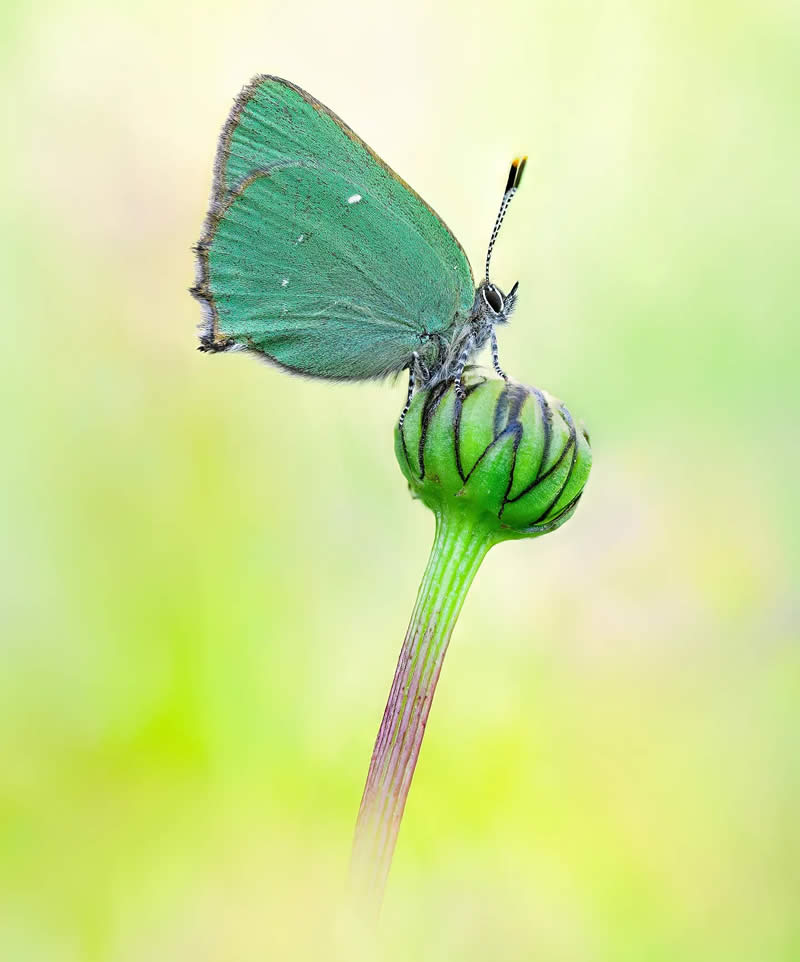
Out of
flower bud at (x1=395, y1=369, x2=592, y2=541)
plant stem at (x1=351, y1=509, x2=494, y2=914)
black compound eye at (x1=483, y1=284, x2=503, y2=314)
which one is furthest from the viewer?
black compound eye at (x1=483, y1=284, x2=503, y2=314)

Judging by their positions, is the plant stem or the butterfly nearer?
the plant stem

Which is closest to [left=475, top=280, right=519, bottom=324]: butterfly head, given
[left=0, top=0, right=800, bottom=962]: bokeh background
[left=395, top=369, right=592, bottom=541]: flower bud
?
[left=395, top=369, right=592, bottom=541]: flower bud

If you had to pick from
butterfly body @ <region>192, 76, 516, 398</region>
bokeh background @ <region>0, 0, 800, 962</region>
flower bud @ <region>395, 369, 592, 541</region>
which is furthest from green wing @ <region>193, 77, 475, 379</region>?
bokeh background @ <region>0, 0, 800, 962</region>

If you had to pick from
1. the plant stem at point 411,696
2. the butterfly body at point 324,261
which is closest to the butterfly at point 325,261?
the butterfly body at point 324,261

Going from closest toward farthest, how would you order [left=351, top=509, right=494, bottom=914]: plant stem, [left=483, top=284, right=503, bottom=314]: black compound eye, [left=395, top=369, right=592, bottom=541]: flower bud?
[left=351, top=509, right=494, bottom=914]: plant stem → [left=395, top=369, right=592, bottom=541]: flower bud → [left=483, top=284, right=503, bottom=314]: black compound eye

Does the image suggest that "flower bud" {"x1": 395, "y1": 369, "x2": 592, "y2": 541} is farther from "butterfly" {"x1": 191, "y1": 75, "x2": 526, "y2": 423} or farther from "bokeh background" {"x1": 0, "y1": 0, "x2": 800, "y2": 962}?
"bokeh background" {"x1": 0, "y1": 0, "x2": 800, "y2": 962}

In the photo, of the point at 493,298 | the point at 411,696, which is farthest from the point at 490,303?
the point at 411,696

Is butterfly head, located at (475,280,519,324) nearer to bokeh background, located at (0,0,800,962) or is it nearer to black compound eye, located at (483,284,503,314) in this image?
black compound eye, located at (483,284,503,314)

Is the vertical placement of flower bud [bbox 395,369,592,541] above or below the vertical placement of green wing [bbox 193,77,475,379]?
below

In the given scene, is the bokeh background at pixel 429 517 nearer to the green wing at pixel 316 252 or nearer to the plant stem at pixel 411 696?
the plant stem at pixel 411 696
